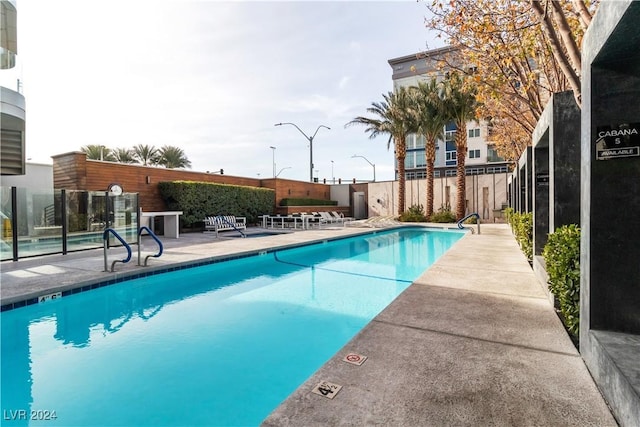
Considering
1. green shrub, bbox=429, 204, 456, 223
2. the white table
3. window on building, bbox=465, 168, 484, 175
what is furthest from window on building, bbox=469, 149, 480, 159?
the white table

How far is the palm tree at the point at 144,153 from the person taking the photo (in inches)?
1226

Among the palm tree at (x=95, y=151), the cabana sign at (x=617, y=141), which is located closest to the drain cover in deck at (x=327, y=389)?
the cabana sign at (x=617, y=141)

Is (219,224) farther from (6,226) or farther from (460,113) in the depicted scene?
(460,113)

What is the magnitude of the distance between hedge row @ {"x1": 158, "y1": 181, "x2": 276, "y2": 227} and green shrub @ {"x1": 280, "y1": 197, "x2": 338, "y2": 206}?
1950 millimetres

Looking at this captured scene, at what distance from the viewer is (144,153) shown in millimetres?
31281

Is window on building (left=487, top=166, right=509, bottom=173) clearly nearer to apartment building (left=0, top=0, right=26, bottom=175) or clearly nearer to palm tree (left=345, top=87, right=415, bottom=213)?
palm tree (left=345, top=87, right=415, bottom=213)

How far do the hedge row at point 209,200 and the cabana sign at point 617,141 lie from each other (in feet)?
55.2

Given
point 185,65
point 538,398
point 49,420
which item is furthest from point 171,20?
point 538,398

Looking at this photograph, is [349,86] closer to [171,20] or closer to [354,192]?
[171,20]

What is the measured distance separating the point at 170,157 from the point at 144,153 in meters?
2.23

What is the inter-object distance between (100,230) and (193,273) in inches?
176

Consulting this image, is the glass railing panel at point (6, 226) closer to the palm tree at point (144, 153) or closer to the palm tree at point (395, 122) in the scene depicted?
the palm tree at point (395, 122)

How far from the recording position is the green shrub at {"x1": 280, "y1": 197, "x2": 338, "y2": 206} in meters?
23.9

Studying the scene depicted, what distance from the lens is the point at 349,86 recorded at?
15.1m
